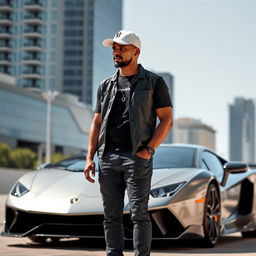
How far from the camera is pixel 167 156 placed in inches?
322

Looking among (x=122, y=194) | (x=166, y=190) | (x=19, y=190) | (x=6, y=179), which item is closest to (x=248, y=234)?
(x=166, y=190)

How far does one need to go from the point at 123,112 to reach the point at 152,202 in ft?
7.57

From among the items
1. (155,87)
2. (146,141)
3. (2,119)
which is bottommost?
(2,119)

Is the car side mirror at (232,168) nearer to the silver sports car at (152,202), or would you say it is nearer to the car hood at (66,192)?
the silver sports car at (152,202)

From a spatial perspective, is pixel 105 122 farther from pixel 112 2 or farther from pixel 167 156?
pixel 112 2

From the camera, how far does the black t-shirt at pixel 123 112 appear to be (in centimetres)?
478

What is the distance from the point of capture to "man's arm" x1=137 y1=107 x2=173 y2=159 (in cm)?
470

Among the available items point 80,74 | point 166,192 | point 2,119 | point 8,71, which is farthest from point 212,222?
point 80,74

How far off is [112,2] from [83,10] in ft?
45.8

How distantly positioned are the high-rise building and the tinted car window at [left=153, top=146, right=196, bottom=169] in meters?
119

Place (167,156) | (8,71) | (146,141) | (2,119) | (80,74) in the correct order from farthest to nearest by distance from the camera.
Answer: (80,74) → (8,71) → (2,119) → (167,156) → (146,141)

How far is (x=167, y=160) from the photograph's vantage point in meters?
8.08

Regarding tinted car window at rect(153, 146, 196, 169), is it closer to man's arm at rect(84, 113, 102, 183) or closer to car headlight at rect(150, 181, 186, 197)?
car headlight at rect(150, 181, 186, 197)

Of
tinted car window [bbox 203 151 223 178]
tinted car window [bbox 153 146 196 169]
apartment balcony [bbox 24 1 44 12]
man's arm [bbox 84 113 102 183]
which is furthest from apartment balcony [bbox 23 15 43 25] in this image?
man's arm [bbox 84 113 102 183]
